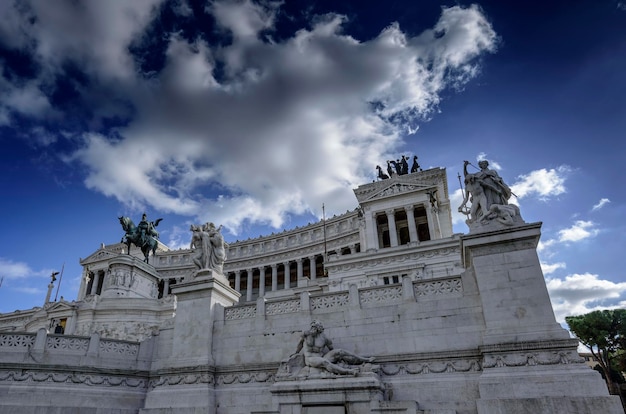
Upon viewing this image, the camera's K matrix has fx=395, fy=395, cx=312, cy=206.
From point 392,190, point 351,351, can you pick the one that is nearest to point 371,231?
point 392,190

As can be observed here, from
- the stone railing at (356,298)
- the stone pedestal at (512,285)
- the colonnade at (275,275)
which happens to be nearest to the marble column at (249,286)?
the colonnade at (275,275)

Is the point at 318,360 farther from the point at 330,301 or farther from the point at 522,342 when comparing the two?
the point at 522,342

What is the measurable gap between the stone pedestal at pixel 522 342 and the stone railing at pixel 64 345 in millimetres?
14074

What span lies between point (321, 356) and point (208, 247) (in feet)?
26.8

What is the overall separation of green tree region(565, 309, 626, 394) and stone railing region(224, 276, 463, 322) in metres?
41.3

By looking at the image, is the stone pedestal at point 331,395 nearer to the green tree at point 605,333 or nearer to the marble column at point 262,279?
the green tree at point 605,333

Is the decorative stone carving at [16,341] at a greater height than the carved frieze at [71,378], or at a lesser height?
greater

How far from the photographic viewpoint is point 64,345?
1605cm

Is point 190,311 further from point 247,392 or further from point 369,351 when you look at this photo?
point 369,351

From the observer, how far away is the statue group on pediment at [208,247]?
18531 mm

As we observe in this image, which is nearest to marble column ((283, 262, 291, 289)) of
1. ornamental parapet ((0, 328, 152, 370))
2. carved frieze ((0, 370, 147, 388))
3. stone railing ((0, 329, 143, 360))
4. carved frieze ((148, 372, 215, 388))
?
ornamental parapet ((0, 328, 152, 370))

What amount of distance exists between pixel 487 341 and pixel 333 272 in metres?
29.4

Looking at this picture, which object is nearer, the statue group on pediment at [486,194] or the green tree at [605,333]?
the statue group on pediment at [486,194]

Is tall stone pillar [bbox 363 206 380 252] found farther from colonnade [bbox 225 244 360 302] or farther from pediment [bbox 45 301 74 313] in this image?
pediment [bbox 45 301 74 313]
